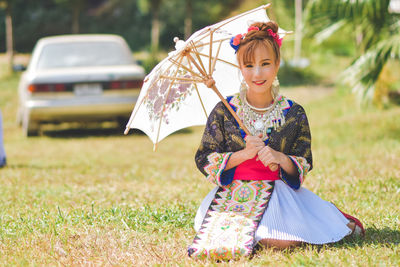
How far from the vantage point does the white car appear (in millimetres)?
9633

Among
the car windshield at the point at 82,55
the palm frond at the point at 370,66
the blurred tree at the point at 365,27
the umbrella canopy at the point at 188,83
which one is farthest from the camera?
the car windshield at the point at 82,55

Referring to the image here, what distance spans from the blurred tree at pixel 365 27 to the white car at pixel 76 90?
333 cm

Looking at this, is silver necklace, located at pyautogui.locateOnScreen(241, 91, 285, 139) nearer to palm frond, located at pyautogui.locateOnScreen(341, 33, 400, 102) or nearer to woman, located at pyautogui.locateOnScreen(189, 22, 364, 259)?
woman, located at pyautogui.locateOnScreen(189, 22, 364, 259)

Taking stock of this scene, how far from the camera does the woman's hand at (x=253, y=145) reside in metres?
3.26

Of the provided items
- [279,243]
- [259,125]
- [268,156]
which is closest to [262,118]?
[259,125]

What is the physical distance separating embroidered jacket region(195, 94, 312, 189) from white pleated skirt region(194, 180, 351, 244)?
0.32 ft

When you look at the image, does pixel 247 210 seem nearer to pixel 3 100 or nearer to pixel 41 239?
pixel 41 239

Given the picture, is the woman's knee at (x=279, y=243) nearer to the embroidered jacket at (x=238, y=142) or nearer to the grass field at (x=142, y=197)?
the grass field at (x=142, y=197)

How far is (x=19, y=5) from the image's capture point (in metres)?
33.3

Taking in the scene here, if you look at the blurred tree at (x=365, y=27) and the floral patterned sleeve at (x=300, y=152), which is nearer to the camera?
the floral patterned sleeve at (x=300, y=152)

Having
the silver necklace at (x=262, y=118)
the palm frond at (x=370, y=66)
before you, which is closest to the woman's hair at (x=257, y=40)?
the silver necklace at (x=262, y=118)


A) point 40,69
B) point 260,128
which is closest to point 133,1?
point 40,69

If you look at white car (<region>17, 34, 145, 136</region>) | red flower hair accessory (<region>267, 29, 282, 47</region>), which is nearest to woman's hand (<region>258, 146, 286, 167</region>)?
red flower hair accessory (<region>267, 29, 282, 47</region>)

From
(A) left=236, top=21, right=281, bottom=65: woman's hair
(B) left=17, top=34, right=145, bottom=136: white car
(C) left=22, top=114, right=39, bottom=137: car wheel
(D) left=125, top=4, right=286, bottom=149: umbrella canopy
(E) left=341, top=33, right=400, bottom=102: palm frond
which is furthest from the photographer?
(C) left=22, top=114, right=39, bottom=137: car wheel
